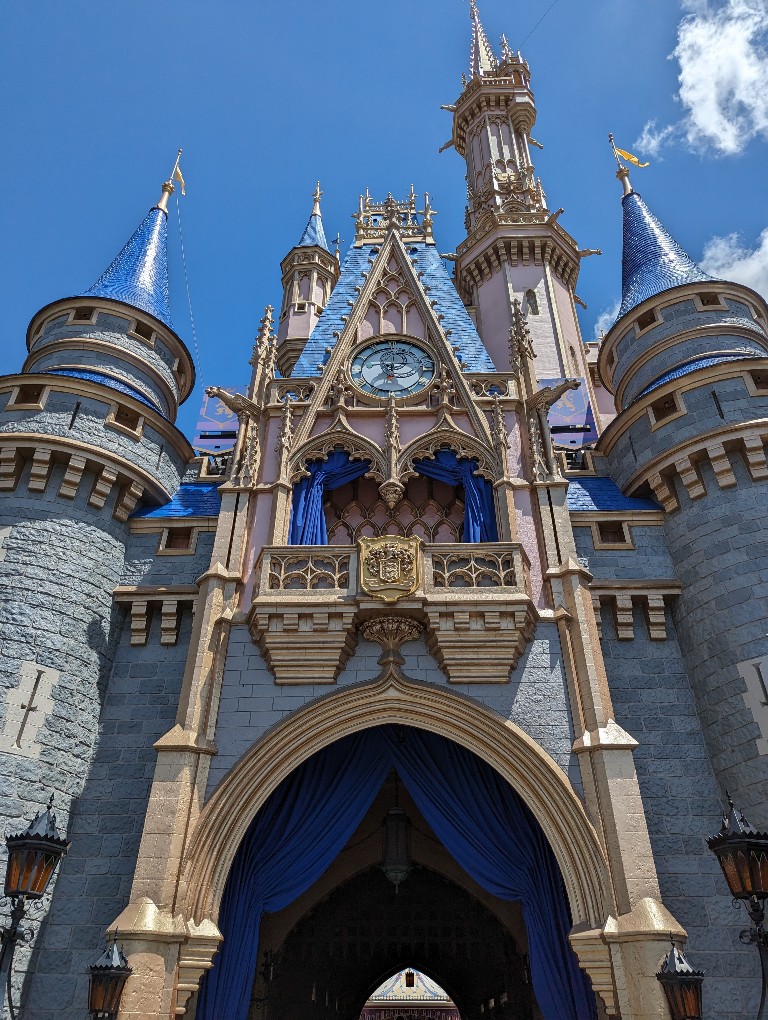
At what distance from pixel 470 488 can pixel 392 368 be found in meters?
3.88

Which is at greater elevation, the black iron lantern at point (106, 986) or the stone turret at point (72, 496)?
the stone turret at point (72, 496)

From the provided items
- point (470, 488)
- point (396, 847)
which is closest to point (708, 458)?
point (470, 488)

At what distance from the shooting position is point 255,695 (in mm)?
12266

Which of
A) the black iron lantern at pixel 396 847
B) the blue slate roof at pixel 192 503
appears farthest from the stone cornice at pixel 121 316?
the black iron lantern at pixel 396 847

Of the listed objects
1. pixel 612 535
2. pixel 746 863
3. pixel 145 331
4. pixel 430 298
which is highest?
pixel 430 298

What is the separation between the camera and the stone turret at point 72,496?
1255 cm

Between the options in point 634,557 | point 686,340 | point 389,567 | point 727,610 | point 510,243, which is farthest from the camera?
point 510,243

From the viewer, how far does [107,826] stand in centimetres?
1236

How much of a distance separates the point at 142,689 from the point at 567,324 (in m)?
19.7

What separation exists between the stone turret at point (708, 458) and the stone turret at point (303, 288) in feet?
41.2

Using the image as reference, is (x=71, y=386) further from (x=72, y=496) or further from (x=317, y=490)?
(x=317, y=490)

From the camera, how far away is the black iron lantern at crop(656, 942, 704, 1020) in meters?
8.39

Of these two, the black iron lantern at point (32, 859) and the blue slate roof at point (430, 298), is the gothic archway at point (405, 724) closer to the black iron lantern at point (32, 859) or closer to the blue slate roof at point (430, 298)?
the black iron lantern at point (32, 859)

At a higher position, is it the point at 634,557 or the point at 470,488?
the point at 470,488
